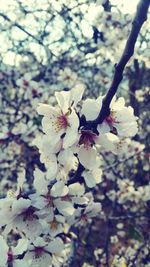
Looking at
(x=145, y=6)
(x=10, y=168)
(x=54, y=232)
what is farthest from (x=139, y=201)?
(x=145, y=6)

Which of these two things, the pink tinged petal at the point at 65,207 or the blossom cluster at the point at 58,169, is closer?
the blossom cluster at the point at 58,169

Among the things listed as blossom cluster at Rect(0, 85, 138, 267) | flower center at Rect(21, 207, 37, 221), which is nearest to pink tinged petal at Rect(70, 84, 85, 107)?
blossom cluster at Rect(0, 85, 138, 267)

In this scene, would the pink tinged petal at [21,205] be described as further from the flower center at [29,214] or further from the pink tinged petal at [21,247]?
the pink tinged petal at [21,247]

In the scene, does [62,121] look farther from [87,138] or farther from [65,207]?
[65,207]

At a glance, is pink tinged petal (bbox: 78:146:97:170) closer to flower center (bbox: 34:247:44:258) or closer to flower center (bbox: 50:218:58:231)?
flower center (bbox: 50:218:58:231)

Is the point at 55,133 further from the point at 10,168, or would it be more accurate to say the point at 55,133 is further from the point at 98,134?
the point at 10,168

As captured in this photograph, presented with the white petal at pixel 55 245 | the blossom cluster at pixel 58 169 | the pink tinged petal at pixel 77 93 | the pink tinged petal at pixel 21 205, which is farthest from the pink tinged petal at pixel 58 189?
the pink tinged petal at pixel 77 93

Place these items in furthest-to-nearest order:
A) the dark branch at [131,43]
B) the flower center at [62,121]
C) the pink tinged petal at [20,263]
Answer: the pink tinged petal at [20,263]
the flower center at [62,121]
the dark branch at [131,43]

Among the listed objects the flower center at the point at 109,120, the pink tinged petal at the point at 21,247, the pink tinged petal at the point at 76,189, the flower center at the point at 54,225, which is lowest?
the pink tinged petal at the point at 21,247
